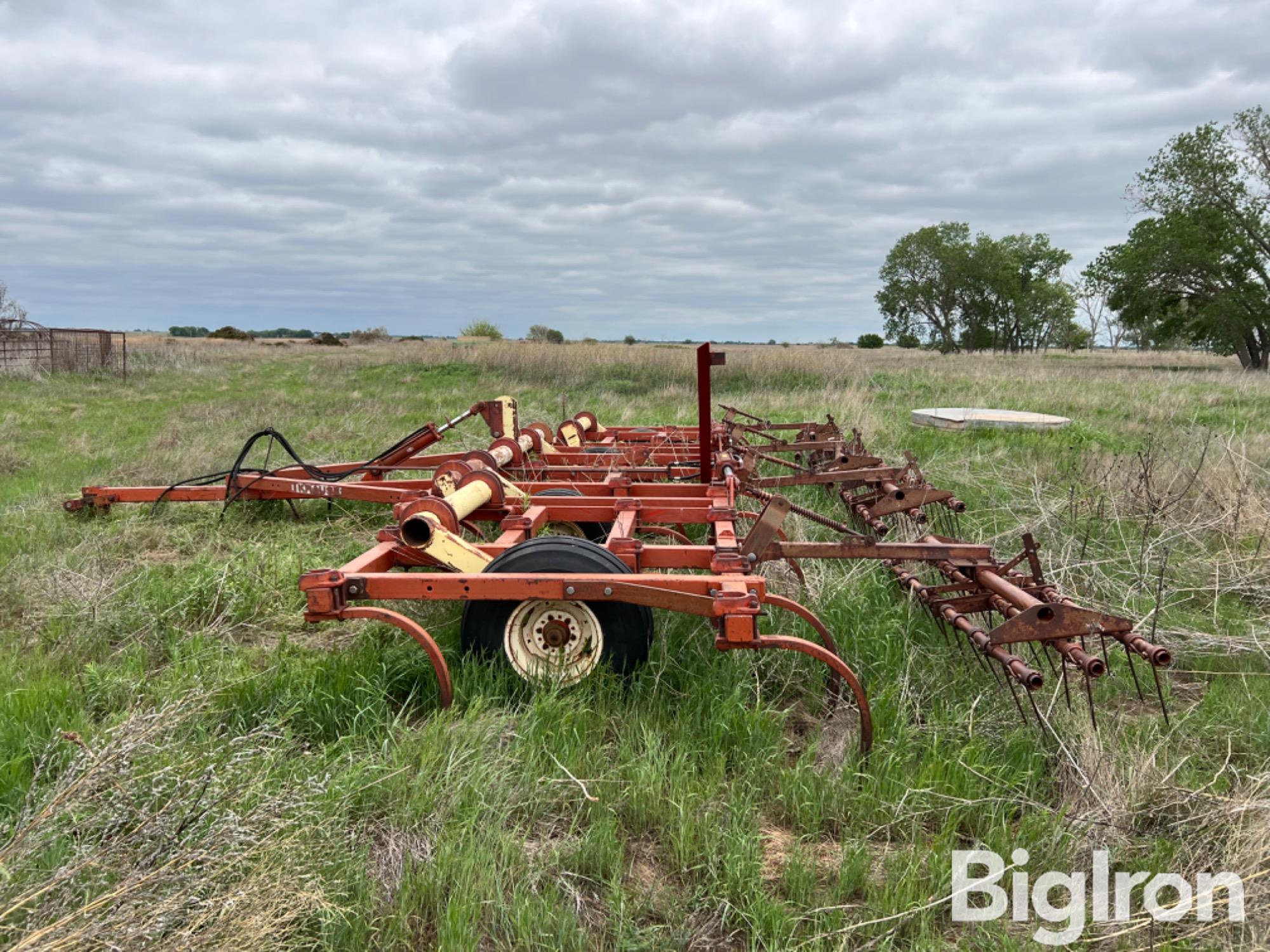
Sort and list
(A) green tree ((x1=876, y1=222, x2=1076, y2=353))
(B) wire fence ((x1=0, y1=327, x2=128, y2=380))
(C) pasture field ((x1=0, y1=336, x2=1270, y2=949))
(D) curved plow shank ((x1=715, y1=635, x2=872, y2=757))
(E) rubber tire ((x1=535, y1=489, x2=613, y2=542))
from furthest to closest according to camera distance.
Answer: (A) green tree ((x1=876, y1=222, x2=1076, y2=353))
(B) wire fence ((x1=0, y1=327, x2=128, y2=380))
(E) rubber tire ((x1=535, y1=489, x2=613, y2=542))
(D) curved plow shank ((x1=715, y1=635, x2=872, y2=757))
(C) pasture field ((x1=0, y1=336, x2=1270, y2=949))

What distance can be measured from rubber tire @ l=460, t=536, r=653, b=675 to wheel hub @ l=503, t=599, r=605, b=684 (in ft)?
0.10

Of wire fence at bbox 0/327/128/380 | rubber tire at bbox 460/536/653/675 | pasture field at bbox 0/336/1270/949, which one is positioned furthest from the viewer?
wire fence at bbox 0/327/128/380

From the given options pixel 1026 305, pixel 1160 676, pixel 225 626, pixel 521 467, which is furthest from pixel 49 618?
pixel 1026 305

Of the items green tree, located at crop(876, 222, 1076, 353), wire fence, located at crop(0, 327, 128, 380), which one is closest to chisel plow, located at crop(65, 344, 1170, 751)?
wire fence, located at crop(0, 327, 128, 380)

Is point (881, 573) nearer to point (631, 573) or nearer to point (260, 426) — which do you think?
point (631, 573)

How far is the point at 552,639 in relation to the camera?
10.3 ft

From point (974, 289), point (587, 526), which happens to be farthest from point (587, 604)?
point (974, 289)

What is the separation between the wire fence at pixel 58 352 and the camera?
62.3 feet

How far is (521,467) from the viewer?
5.64 m

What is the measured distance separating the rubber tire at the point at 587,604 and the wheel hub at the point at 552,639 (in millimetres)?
31

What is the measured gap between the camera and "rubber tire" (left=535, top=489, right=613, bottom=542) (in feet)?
16.4

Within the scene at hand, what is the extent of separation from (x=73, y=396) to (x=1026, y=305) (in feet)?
177

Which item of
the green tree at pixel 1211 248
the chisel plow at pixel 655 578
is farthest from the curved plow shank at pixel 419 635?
Result: the green tree at pixel 1211 248

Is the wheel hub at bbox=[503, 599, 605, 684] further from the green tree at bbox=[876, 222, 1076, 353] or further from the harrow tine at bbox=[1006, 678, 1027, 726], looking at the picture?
the green tree at bbox=[876, 222, 1076, 353]
